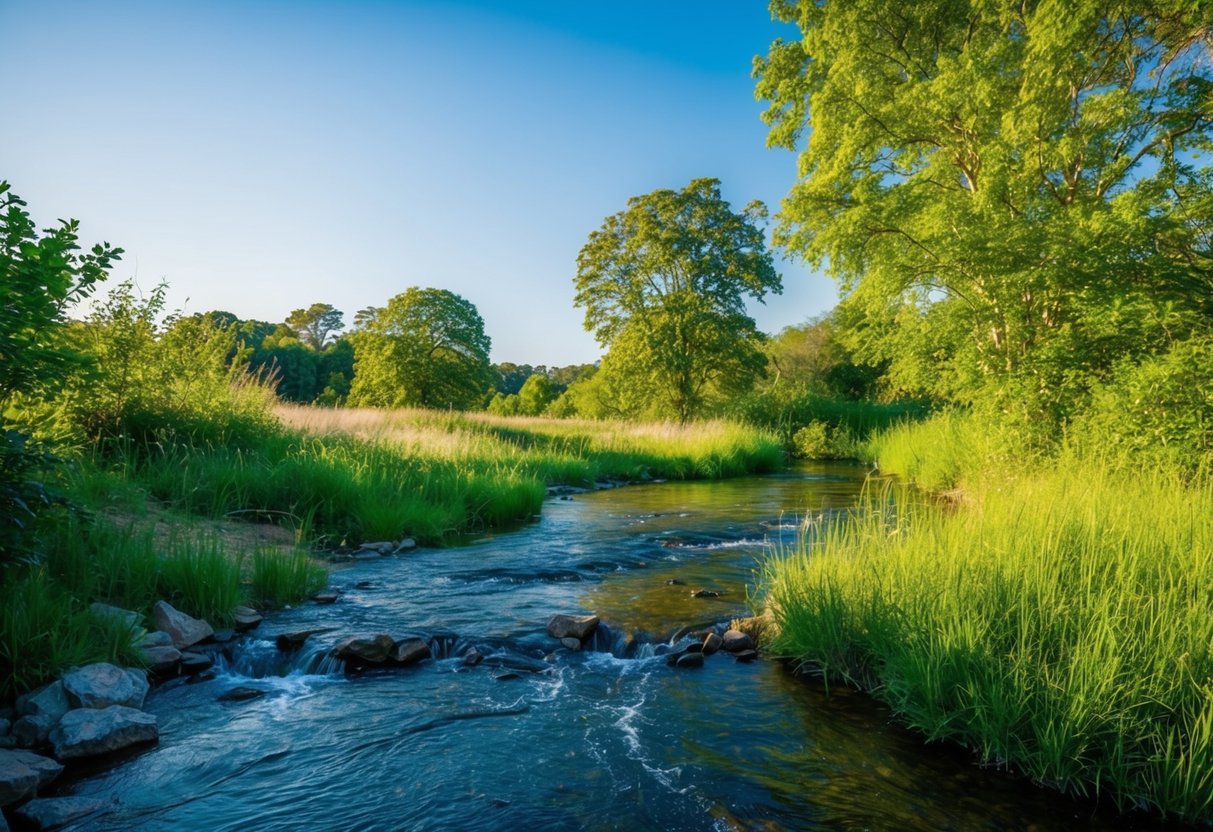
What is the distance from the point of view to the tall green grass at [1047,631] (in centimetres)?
294

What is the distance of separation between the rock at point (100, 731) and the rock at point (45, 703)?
0.42 ft

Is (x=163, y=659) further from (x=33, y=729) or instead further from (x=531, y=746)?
(x=531, y=746)

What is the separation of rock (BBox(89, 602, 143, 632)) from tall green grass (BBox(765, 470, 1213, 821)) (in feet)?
14.6

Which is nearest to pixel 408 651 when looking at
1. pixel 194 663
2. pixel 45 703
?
pixel 194 663

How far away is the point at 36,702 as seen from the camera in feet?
11.3

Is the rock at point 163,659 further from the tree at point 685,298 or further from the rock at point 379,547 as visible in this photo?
the tree at point 685,298

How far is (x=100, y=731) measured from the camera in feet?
10.8

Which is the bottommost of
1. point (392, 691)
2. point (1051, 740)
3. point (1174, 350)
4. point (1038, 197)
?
point (392, 691)

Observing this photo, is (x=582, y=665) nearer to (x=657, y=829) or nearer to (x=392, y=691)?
(x=392, y=691)

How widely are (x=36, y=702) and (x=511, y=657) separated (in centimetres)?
272

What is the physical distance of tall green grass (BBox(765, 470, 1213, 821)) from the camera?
9.66 ft

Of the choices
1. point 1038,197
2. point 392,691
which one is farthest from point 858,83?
point 392,691

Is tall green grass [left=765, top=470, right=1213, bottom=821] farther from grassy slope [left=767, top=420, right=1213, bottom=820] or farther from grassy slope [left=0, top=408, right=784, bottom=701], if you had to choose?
grassy slope [left=0, top=408, right=784, bottom=701]

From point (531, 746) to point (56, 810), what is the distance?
2125mm
